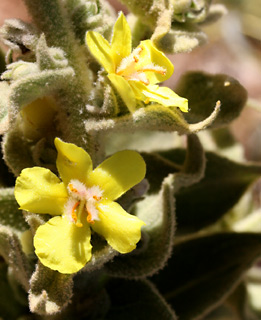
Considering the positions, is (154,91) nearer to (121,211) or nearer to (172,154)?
(121,211)

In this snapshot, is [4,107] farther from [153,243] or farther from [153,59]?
[153,243]

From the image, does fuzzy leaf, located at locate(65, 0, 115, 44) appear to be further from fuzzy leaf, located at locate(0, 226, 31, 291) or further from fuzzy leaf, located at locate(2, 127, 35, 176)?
fuzzy leaf, located at locate(0, 226, 31, 291)

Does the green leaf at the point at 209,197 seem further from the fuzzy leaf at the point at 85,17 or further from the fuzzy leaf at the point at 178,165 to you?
the fuzzy leaf at the point at 85,17

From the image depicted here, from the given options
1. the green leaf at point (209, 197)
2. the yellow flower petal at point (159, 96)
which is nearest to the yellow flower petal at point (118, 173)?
the yellow flower petal at point (159, 96)

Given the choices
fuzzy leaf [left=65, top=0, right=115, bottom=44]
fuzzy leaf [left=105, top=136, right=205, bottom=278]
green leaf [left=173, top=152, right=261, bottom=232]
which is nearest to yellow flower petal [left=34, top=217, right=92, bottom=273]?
fuzzy leaf [left=105, top=136, right=205, bottom=278]

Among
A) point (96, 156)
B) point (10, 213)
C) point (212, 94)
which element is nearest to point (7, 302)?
point (10, 213)

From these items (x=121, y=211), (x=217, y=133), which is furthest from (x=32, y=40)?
(x=217, y=133)
